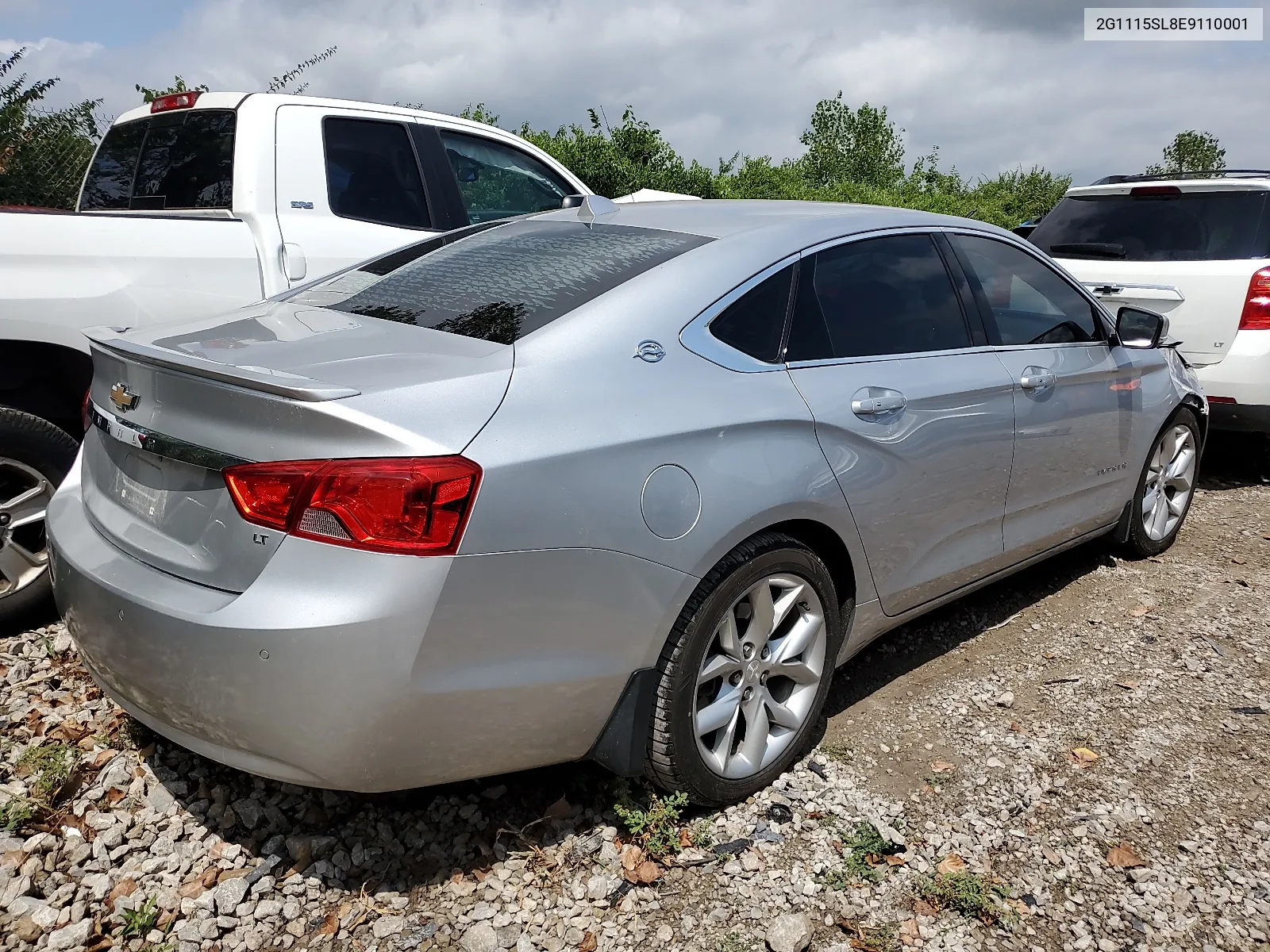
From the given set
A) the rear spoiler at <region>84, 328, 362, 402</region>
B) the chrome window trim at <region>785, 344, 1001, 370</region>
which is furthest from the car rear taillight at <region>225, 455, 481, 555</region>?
the chrome window trim at <region>785, 344, 1001, 370</region>

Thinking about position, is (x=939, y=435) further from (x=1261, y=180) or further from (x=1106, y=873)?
(x=1261, y=180)

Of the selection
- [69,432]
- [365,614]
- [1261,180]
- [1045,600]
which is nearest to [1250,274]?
[1261,180]

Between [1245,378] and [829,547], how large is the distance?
419cm

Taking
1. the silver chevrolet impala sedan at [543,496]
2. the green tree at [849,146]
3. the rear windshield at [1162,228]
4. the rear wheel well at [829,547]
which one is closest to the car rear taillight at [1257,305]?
the rear windshield at [1162,228]

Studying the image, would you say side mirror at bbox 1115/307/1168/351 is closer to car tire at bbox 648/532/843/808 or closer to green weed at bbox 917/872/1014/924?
car tire at bbox 648/532/843/808

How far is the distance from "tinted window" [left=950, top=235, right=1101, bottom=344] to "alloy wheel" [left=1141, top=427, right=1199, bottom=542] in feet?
3.26

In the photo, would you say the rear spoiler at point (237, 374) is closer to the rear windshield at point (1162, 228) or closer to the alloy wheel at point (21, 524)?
the alloy wheel at point (21, 524)

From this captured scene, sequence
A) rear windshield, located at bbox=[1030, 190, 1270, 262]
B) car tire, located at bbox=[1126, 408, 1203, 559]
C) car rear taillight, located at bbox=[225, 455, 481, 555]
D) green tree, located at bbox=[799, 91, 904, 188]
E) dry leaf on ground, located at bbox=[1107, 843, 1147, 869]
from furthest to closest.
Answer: green tree, located at bbox=[799, 91, 904, 188] < rear windshield, located at bbox=[1030, 190, 1270, 262] < car tire, located at bbox=[1126, 408, 1203, 559] < dry leaf on ground, located at bbox=[1107, 843, 1147, 869] < car rear taillight, located at bbox=[225, 455, 481, 555]

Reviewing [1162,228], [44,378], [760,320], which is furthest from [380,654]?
[1162,228]

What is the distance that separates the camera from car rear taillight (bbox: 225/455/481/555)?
2037mm

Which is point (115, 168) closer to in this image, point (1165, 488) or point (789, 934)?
point (789, 934)

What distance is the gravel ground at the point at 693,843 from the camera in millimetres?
2430

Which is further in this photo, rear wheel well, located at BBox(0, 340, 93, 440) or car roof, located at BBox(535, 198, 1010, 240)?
rear wheel well, located at BBox(0, 340, 93, 440)

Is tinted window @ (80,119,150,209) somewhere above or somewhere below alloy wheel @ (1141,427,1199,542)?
above
